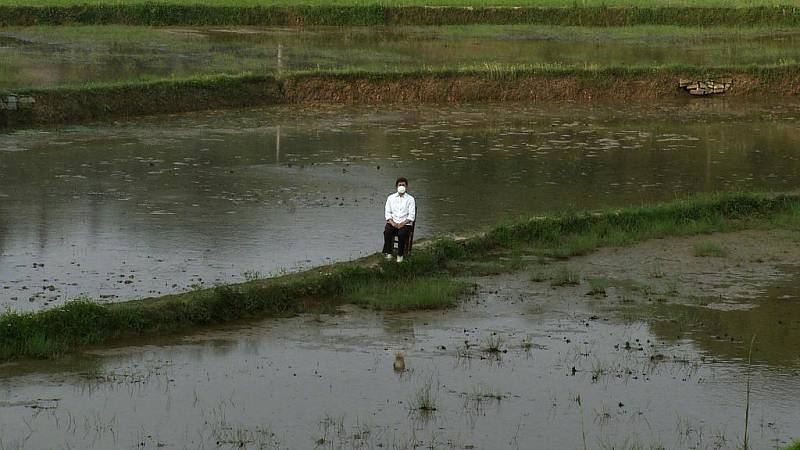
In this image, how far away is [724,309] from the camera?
8.73 metres

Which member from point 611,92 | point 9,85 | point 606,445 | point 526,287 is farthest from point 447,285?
point 611,92

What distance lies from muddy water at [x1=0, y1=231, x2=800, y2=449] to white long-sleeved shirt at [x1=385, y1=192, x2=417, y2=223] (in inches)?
31.8

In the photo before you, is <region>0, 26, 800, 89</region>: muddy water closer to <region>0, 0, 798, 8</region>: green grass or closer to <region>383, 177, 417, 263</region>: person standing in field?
<region>0, 0, 798, 8</region>: green grass

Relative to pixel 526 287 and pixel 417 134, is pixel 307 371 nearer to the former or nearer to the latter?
pixel 526 287

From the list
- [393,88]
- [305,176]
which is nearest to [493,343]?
[305,176]

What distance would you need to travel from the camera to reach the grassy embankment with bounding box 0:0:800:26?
87.0 feet

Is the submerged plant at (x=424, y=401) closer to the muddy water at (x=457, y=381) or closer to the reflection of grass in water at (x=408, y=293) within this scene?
the muddy water at (x=457, y=381)

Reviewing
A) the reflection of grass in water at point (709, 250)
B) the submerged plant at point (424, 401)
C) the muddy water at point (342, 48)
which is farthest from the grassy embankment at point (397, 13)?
the submerged plant at point (424, 401)

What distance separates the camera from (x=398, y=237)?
9312 mm

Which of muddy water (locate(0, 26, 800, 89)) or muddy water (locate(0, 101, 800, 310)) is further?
muddy water (locate(0, 26, 800, 89))

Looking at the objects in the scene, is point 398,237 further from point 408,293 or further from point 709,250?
point 709,250

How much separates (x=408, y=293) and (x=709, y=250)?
3.10 metres

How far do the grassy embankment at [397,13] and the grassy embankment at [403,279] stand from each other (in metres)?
17.1

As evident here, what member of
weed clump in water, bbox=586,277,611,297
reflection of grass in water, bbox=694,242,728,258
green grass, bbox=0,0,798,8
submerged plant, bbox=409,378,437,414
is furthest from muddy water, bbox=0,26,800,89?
submerged plant, bbox=409,378,437,414
